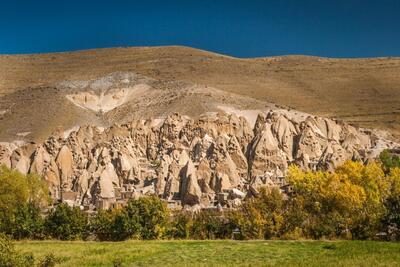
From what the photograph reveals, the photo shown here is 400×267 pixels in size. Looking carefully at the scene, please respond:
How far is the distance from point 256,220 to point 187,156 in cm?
3597

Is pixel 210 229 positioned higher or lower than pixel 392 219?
lower

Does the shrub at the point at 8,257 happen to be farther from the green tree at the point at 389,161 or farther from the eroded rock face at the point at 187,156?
the green tree at the point at 389,161

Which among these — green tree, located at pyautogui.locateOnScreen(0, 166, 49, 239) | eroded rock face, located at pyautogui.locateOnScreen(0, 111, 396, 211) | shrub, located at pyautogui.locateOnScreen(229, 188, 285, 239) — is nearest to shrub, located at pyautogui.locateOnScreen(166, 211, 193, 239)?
shrub, located at pyautogui.locateOnScreen(229, 188, 285, 239)

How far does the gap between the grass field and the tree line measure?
3454 mm

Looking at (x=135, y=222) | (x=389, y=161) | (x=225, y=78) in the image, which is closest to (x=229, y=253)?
(x=135, y=222)

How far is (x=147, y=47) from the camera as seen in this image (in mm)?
195125

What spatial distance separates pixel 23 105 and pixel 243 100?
4301 cm

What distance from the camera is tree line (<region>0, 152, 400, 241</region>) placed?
28328 millimetres

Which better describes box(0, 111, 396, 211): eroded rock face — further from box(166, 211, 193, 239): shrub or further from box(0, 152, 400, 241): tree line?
box(166, 211, 193, 239): shrub

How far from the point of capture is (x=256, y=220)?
2936 centimetres

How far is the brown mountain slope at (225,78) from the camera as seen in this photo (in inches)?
4171

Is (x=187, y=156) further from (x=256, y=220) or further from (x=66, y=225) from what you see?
(x=256, y=220)

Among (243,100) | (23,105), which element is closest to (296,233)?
(243,100)

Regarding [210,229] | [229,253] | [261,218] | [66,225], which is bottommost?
[229,253]
